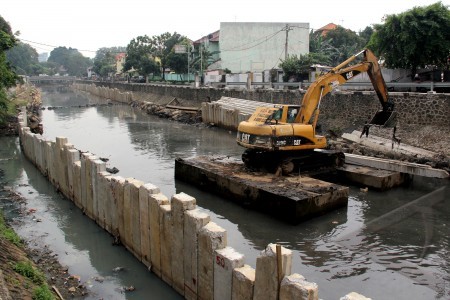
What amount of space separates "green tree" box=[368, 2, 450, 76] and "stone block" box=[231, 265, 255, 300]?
19.7 metres

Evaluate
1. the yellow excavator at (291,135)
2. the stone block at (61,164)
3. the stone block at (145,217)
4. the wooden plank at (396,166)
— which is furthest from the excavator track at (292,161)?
the stone block at (145,217)

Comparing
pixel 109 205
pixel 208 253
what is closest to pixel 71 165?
pixel 109 205

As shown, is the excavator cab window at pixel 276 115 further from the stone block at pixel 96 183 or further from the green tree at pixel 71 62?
the green tree at pixel 71 62

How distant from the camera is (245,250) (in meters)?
10.8

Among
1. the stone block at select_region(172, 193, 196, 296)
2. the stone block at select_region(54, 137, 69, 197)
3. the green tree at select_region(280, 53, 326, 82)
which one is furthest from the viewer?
the green tree at select_region(280, 53, 326, 82)

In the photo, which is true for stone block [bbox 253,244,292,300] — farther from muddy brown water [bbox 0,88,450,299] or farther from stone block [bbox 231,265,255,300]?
muddy brown water [bbox 0,88,450,299]

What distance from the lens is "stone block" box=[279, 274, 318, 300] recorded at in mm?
5145

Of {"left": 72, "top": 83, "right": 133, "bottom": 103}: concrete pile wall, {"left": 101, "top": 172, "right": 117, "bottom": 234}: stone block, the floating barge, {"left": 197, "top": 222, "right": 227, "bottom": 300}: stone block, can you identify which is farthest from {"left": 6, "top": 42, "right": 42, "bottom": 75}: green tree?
{"left": 197, "top": 222, "right": 227, "bottom": 300}: stone block

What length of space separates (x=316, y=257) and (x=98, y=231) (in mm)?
5730

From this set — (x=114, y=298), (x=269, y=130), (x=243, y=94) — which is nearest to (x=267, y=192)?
(x=269, y=130)

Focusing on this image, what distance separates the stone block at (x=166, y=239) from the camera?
812 cm

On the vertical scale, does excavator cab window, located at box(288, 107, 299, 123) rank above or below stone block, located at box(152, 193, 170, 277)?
above

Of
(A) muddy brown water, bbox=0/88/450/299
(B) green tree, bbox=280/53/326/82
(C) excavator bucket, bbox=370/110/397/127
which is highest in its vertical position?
(B) green tree, bbox=280/53/326/82

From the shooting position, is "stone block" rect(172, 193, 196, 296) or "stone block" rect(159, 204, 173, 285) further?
"stone block" rect(159, 204, 173, 285)
